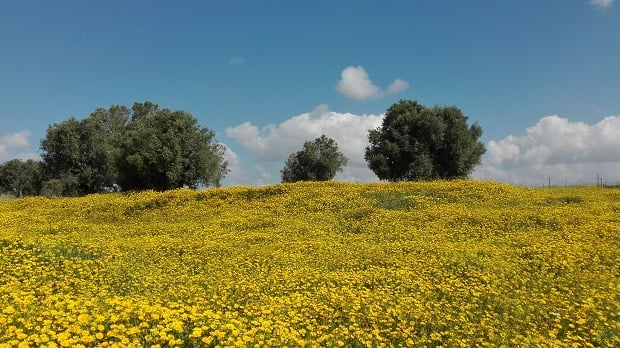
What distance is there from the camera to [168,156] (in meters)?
46.3

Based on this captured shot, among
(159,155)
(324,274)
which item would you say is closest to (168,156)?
(159,155)

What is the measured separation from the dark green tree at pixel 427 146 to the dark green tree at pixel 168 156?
66.4ft

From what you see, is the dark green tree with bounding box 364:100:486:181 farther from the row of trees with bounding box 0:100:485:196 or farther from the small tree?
the small tree

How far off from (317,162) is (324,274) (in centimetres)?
6607

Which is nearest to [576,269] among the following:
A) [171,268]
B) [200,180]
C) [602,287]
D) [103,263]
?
[602,287]

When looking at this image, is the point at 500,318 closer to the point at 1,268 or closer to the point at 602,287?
the point at 602,287

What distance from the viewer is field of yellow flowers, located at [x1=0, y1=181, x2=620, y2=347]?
773cm

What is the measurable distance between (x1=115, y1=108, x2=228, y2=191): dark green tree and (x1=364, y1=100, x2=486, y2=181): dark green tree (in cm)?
2024

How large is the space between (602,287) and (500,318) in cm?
356

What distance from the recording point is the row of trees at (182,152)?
47781mm

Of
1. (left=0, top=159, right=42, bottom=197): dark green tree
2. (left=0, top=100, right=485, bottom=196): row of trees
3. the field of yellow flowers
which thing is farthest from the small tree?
(left=0, top=159, right=42, bottom=197): dark green tree

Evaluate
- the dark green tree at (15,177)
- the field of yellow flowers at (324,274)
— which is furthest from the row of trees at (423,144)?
the dark green tree at (15,177)

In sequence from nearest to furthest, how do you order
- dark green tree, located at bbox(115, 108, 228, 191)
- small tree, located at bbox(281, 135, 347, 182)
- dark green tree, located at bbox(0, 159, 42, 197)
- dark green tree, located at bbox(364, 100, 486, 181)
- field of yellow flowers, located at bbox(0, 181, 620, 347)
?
field of yellow flowers, located at bbox(0, 181, 620, 347) → dark green tree, located at bbox(115, 108, 228, 191) → dark green tree, located at bbox(364, 100, 486, 181) → small tree, located at bbox(281, 135, 347, 182) → dark green tree, located at bbox(0, 159, 42, 197)

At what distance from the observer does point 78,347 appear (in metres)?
5.98
